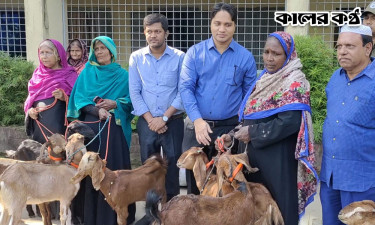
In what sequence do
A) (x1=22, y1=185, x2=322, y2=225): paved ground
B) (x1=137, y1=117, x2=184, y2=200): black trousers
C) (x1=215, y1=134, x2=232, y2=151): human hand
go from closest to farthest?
(x1=215, y1=134, x2=232, y2=151): human hand
(x1=137, y1=117, x2=184, y2=200): black trousers
(x1=22, y1=185, x2=322, y2=225): paved ground

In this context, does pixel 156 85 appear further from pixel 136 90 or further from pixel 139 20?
pixel 139 20

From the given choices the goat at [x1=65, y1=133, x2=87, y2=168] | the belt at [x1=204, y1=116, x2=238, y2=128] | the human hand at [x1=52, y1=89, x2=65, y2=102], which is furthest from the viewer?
the human hand at [x1=52, y1=89, x2=65, y2=102]

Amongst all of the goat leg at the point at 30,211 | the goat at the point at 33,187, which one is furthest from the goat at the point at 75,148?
the goat leg at the point at 30,211

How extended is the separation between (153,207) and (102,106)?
5.58ft

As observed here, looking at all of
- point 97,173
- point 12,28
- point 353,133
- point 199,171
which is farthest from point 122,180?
point 12,28

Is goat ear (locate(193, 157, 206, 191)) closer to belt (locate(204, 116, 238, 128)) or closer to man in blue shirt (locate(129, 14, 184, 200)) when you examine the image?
belt (locate(204, 116, 238, 128))

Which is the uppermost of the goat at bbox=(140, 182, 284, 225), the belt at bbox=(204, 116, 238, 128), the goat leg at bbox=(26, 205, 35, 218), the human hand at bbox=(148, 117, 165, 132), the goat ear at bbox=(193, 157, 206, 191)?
the belt at bbox=(204, 116, 238, 128)

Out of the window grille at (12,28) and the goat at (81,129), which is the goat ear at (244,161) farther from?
the window grille at (12,28)

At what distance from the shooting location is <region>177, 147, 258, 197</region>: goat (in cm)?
323

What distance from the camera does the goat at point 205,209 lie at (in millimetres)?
2783

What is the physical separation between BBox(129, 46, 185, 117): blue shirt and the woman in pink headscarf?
0.82 m

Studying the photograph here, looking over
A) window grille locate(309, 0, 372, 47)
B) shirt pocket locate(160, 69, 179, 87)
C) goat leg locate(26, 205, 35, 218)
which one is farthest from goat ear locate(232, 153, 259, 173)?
window grille locate(309, 0, 372, 47)

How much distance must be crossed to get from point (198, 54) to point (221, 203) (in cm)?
142

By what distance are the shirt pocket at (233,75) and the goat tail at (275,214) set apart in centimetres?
110
